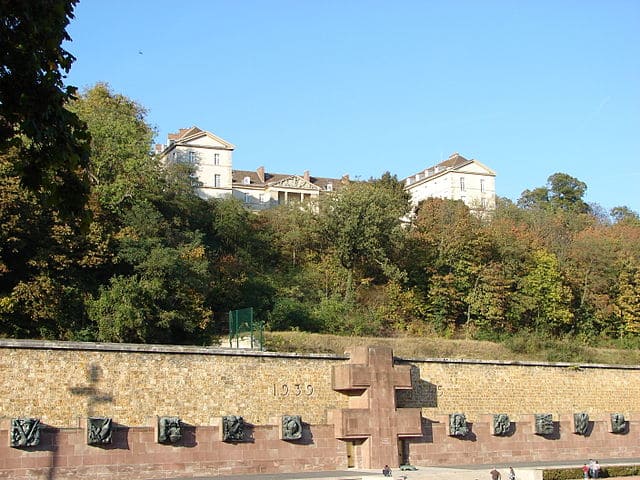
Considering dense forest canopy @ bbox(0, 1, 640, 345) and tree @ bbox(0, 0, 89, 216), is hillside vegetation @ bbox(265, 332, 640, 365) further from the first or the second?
tree @ bbox(0, 0, 89, 216)

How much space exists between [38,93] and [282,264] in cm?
3960

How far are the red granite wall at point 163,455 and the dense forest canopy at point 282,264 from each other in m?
8.12

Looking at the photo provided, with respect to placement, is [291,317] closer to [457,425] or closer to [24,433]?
[457,425]

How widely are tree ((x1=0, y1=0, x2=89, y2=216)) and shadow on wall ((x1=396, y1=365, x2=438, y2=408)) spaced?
2150 cm

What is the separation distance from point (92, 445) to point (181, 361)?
4812mm

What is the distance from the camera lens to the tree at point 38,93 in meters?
11.7

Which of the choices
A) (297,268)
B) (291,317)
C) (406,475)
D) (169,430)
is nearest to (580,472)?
(406,475)

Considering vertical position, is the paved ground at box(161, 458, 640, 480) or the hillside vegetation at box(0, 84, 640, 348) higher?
the hillside vegetation at box(0, 84, 640, 348)

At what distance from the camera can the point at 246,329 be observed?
32.6m

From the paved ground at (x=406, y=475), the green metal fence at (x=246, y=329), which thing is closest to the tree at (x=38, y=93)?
the paved ground at (x=406, y=475)

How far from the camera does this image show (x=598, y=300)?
51.0 metres

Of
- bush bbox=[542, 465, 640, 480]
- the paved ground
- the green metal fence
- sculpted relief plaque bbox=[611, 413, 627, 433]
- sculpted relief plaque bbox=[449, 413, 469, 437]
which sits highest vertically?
the green metal fence

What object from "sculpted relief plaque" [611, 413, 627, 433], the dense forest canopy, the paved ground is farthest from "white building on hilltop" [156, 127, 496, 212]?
the paved ground

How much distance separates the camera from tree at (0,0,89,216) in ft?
38.3
